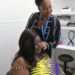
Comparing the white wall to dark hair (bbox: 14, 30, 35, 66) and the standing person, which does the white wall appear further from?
dark hair (bbox: 14, 30, 35, 66)

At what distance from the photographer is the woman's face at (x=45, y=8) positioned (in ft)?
6.06

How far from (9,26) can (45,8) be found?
83 centimetres

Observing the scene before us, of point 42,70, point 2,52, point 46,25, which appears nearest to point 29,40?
point 42,70

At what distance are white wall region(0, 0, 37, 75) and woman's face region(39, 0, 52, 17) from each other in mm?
726

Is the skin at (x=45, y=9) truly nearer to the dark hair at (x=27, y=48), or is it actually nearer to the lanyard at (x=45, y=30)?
the lanyard at (x=45, y=30)

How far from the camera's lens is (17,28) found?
2713mm

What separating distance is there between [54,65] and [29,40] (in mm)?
287

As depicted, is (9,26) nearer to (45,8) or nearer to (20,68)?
(45,8)

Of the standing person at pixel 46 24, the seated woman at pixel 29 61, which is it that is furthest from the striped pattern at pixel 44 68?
the standing person at pixel 46 24

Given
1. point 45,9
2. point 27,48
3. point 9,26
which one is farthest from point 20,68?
point 9,26

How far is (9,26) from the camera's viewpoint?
2.56 meters

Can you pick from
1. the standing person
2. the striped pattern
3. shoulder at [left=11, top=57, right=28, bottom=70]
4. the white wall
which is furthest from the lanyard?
the white wall

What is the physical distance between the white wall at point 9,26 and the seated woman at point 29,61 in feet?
3.69

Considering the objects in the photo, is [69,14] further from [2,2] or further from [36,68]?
[36,68]
